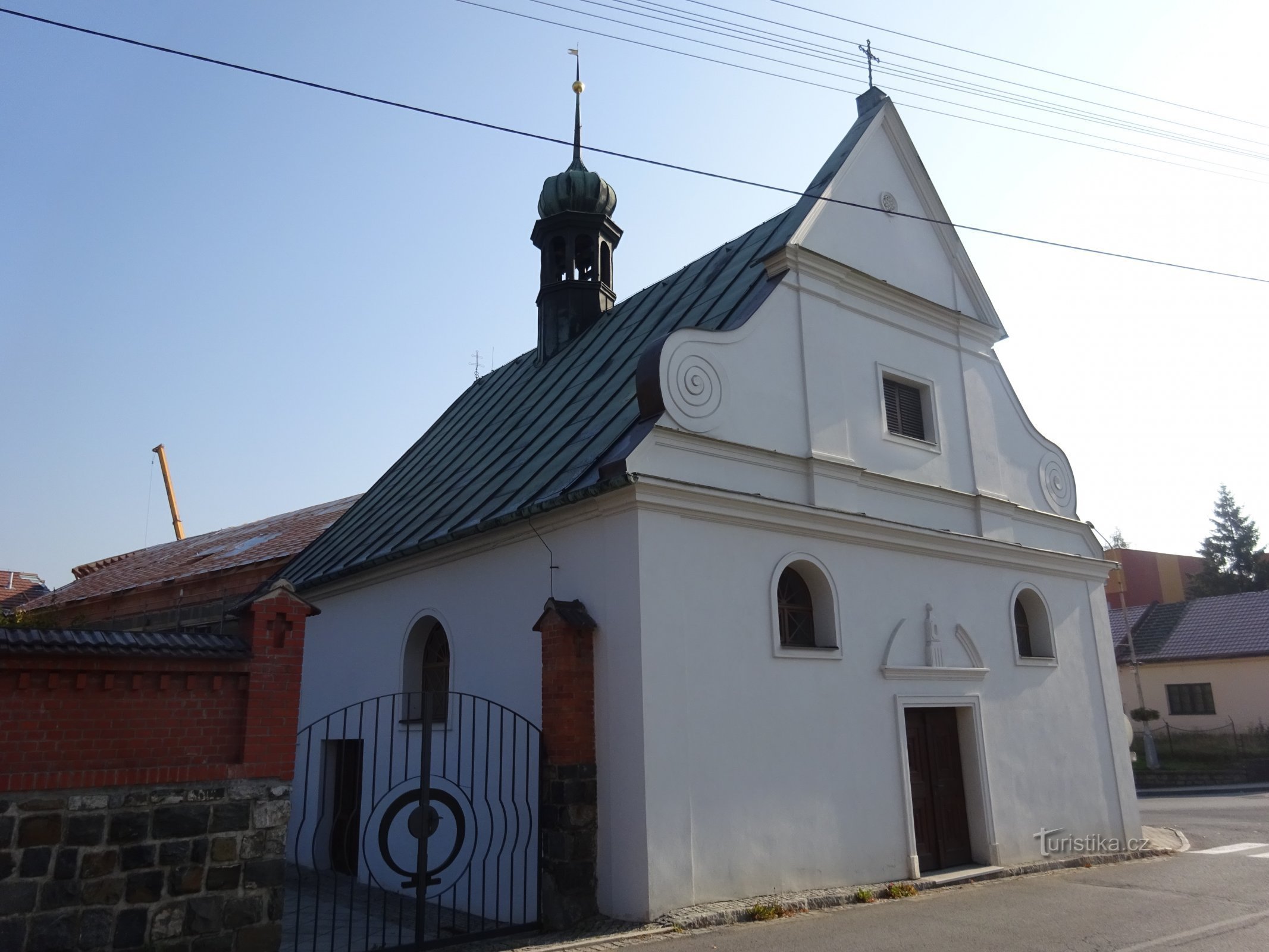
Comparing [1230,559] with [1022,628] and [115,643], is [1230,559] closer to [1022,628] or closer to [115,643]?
[1022,628]

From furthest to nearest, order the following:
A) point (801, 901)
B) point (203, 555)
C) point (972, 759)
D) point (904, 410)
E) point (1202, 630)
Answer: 1. point (1202, 630)
2. point (203, 555)
3. point (904, 410)
4. point (972, 759)
5. point (801, 901)

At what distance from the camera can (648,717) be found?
8828 mm

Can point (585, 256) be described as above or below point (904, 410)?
above

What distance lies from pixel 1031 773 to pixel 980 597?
242cm

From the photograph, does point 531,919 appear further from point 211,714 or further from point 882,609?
point 882,609

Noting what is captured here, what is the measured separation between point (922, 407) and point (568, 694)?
6959mm

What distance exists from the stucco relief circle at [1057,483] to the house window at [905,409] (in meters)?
2.89

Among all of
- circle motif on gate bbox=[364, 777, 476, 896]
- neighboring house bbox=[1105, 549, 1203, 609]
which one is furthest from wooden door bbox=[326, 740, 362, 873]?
neighboring house bbox=[1105, 549, 1203, 609]

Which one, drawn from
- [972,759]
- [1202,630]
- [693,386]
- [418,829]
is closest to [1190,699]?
[1202,630]

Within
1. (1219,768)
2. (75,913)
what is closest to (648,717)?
(75,913)

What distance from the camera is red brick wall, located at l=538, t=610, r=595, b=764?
9.12m

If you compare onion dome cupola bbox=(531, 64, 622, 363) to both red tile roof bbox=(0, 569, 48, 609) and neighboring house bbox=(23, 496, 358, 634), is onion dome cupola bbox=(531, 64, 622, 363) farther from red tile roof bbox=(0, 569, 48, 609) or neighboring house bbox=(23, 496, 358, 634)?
red tile roof bbox=(0, 569, 48, 609)

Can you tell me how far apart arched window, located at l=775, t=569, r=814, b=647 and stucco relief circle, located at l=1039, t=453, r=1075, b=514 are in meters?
5.93

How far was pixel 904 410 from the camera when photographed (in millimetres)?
13031
